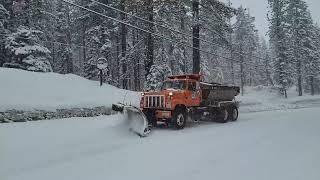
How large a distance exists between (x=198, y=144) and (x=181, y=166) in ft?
11.6

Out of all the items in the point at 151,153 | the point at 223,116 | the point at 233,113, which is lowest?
the point at 151,153

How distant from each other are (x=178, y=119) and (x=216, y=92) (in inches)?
188

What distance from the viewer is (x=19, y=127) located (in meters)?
15.2

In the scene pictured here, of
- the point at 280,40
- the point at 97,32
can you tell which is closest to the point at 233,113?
the point at 97,32

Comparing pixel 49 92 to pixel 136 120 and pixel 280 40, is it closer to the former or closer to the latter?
pixel 136 120

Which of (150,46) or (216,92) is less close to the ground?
(150,46)

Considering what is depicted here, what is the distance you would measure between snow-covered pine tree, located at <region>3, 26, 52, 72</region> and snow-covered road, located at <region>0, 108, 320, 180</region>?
14.1 meters

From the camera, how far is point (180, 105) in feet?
62.8

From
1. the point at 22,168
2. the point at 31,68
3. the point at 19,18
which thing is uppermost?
the point at 19,18

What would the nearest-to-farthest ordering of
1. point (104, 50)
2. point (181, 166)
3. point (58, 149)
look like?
point (181, 166), point (58, 149), point (104, 50)

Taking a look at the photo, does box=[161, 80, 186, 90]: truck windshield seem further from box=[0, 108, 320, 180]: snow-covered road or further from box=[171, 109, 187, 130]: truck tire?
box=[0, 108, 320, 180]: snow-covered road

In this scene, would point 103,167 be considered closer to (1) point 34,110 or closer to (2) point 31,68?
(1) point 34,110

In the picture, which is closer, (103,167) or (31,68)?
(103,167)

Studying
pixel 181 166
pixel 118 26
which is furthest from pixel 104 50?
pixel 181 166
